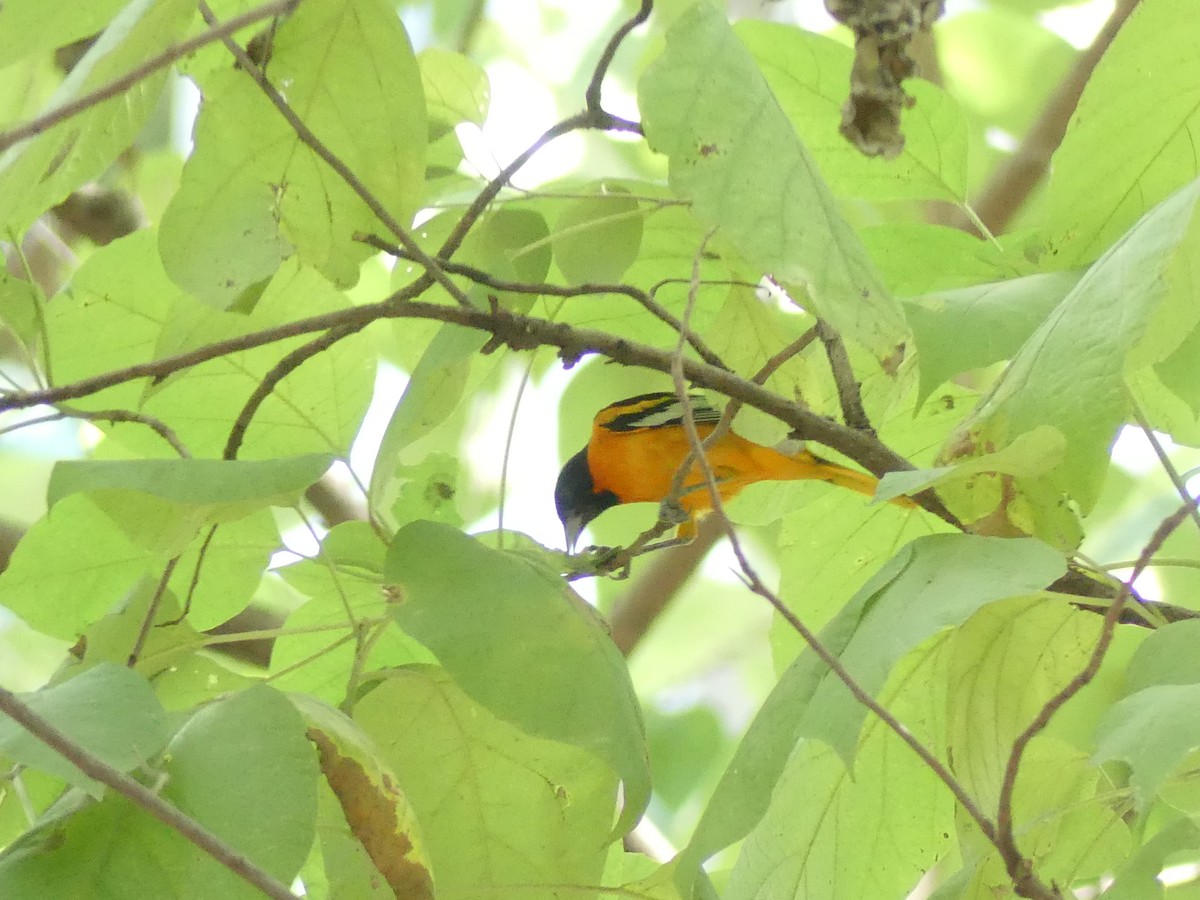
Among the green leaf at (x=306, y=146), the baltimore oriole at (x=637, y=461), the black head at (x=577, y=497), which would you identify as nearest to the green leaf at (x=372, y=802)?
the green leaf at (x=306, y=146)

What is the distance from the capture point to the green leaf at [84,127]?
2.39 feet

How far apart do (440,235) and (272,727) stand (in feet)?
1.94

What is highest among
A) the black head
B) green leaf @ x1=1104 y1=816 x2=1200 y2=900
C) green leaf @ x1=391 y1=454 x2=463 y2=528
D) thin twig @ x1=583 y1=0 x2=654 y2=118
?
thin twig @ x1=583 y1=0 x2=654 y2=118

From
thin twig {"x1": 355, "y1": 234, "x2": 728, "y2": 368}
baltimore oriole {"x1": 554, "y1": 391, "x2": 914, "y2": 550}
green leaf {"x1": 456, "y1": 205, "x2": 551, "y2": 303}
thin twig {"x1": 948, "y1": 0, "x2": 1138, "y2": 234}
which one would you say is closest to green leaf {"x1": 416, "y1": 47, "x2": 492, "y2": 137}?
green leaf {"x1": 456, "y1": 205, "x2": 551, "y2": 303}

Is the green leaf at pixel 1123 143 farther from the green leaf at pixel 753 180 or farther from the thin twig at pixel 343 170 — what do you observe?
the thin twig at pixel 343 170

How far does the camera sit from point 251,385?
1090 millimetres

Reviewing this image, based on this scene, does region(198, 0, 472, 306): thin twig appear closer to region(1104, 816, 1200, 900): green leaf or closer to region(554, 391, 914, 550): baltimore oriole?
region(1104, 816, 1200, 900): green leaf

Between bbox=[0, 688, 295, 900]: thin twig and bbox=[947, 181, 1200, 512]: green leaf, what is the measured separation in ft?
1.59

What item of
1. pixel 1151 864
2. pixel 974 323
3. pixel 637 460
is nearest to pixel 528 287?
pixel 974 323

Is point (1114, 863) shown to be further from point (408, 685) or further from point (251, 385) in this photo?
point (251, 385)

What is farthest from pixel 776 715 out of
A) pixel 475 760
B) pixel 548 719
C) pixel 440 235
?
pixel 440 235

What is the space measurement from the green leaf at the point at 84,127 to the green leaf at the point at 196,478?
0.18 metres

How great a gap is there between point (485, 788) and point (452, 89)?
63 centimetres

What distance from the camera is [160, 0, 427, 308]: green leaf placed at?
0.89 meters
